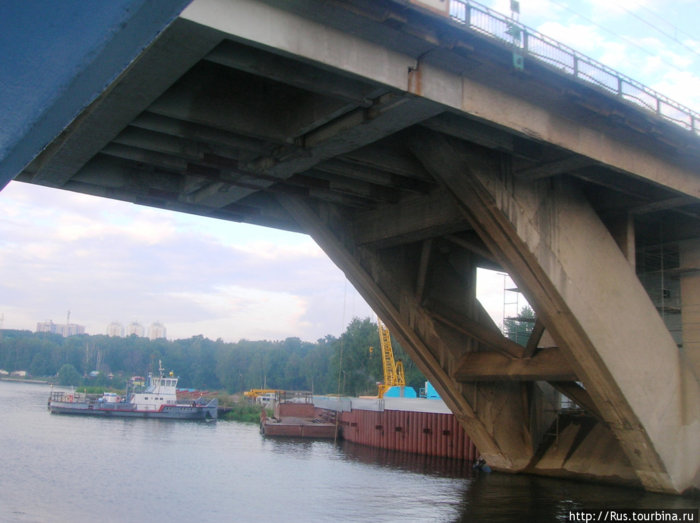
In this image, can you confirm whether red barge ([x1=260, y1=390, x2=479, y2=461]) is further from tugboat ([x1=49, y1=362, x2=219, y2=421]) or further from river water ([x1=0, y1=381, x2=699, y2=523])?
tugboat ([x1=49, y1=362, x2=219, y2=421])

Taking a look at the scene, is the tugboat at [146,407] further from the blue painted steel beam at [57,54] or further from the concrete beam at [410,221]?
the blue painted steel beam at [57,54]

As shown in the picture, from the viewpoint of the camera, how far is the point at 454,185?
19016mm

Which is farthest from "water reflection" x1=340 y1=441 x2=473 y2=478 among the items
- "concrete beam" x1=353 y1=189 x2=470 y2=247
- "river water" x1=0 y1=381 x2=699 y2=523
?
"concrete beam" x1=353 y1=189 x2=470 y2=247

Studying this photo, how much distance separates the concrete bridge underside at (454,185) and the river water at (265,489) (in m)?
2.57

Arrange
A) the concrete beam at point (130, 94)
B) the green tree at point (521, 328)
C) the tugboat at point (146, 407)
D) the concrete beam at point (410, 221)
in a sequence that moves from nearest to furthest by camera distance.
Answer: the concrete beam at point (130, 94) < the concrete beam at point (410, 221) < the green tree at point (521, 328) < the tugboat at point (146, 407)

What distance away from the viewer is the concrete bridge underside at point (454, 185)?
44.7 ft

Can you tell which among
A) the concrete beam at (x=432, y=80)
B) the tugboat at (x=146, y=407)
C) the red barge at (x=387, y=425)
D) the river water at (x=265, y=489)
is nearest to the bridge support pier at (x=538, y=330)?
the river water at (x=265, y=489)

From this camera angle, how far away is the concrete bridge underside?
13.6 meters

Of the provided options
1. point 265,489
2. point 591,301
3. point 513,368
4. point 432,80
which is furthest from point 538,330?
point 432,80

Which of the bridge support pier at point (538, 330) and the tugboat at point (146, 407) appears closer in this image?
the bridge support pier at point (538, 330)

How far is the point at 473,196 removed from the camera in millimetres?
19000

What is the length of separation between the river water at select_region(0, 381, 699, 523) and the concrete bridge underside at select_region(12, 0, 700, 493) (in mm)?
2574

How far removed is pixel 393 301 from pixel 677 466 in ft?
34.8

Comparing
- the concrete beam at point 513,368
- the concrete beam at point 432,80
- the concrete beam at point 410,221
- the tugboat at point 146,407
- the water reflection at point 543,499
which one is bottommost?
the tugboat at point 146,407
